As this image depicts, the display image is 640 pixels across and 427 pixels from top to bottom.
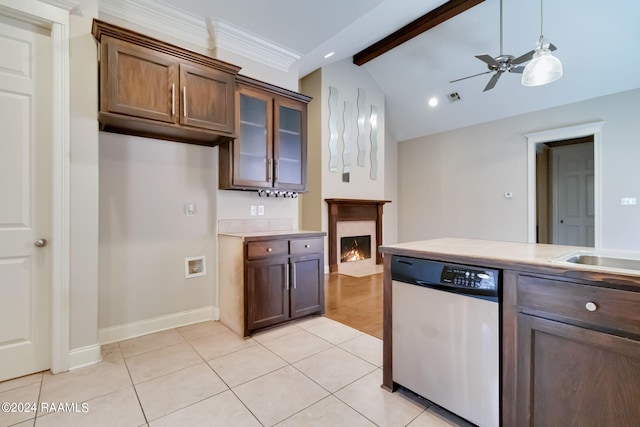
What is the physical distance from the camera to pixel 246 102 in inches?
111

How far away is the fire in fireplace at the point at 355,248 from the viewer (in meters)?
5.63

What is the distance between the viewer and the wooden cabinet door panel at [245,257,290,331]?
2.53 m

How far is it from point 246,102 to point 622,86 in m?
5.73

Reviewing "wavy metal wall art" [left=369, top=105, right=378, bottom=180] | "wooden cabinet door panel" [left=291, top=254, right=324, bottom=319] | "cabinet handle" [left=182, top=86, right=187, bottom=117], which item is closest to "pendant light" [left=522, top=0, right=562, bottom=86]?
"wooden cabinet door panel" [left=291, top=254, right=324, bottom=319]

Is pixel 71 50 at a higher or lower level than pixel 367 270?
higher

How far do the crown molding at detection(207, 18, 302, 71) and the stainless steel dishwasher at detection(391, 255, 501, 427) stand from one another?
270 cm

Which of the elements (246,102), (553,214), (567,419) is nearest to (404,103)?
(553,214)

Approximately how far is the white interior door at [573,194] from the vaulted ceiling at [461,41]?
1.78 meters

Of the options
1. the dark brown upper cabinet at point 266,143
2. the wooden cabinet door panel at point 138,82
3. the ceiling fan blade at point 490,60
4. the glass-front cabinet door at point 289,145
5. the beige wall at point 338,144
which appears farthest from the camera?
the beige wall at point 338,144

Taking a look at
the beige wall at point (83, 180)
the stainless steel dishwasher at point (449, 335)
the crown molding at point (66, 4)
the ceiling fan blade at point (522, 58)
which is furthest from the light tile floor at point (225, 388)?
the ceiling fan blade at point (522, 58)

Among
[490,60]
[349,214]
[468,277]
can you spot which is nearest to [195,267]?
[468,277]

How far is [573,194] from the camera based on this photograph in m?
5.99

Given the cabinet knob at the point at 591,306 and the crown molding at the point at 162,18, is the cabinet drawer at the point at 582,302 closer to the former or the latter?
the cabinet knob at the point at 591,306

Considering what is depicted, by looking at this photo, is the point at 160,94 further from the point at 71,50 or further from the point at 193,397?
the point at 193,397
